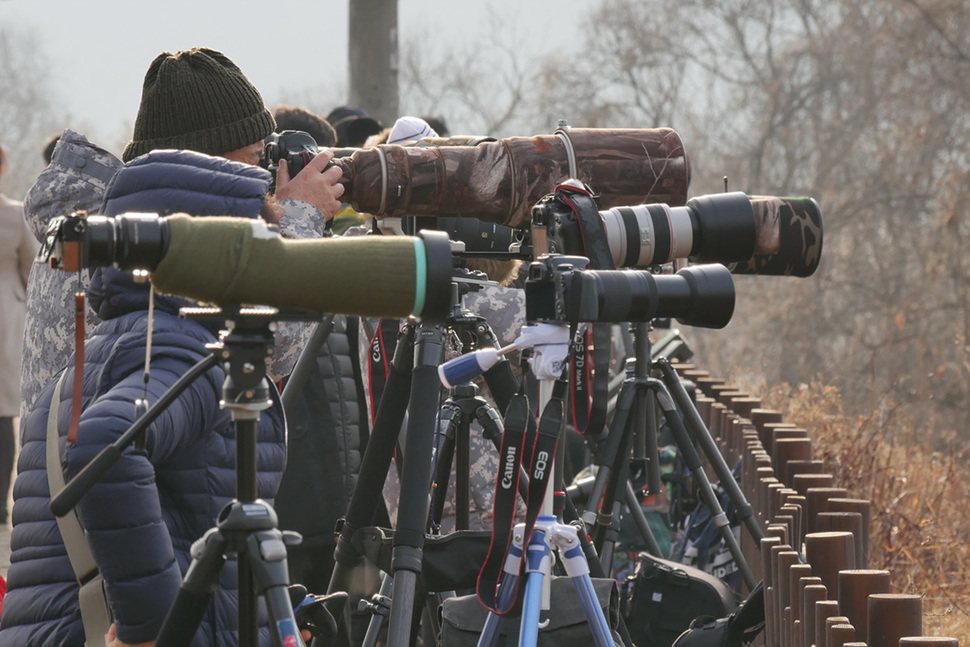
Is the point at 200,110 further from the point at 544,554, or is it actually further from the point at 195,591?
the point at 195,591

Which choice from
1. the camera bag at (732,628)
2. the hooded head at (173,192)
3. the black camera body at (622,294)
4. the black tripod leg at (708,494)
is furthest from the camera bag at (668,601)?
A: the hooded head at (173,192)

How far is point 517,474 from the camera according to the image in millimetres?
2830

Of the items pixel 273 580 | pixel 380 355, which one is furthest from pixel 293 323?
pixel 273 580

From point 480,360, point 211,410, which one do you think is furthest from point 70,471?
point 480,360

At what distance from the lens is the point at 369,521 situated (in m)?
3.44

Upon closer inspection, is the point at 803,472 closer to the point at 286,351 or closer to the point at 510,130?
the point at 286,351

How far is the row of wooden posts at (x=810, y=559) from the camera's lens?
282cm

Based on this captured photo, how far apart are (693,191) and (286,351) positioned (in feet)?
60.1

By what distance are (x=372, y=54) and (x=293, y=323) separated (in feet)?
20.9

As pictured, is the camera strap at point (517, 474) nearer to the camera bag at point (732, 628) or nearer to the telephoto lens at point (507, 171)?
the telephoto lens at point (507, 171)

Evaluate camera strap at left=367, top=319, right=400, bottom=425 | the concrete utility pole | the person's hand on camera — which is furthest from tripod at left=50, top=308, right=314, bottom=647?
the concrete utility pole

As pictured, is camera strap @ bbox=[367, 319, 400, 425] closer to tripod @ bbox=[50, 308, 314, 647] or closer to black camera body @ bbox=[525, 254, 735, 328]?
black camera body @ bbox=[525, 254, 735, 328]

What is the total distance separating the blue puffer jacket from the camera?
2268 mm

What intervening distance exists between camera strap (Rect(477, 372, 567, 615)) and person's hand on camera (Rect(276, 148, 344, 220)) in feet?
2.35
